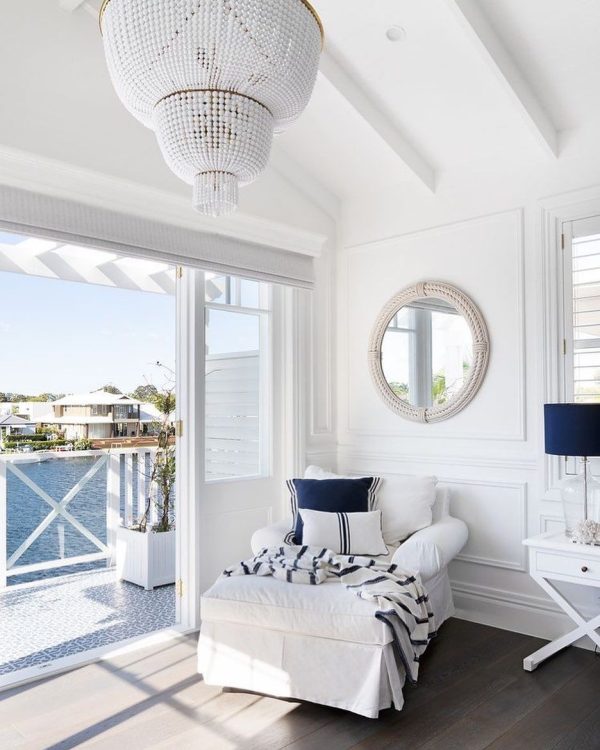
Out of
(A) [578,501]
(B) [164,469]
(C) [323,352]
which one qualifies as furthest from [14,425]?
A: (A) [578,501]

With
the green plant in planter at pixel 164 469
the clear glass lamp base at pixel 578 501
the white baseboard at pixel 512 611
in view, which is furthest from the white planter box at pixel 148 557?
the clear glass lamp base at pixel 578 501

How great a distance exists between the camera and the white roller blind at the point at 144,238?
290cm

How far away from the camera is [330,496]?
351 cm

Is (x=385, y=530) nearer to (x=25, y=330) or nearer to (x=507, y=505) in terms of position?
(x=507, y=505)

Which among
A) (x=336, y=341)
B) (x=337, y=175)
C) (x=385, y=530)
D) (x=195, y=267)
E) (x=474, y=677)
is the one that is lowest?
(x=474, y=677)

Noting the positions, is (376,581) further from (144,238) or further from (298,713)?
(144,238)

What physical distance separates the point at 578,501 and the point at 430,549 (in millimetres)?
729

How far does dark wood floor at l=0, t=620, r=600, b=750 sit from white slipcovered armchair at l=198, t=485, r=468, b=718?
91 millimetres

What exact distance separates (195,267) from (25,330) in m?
3.15

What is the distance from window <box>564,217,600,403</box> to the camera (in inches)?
130

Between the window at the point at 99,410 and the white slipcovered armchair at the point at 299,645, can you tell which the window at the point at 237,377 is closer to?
the white slipcovered armchair at the point at 299,645

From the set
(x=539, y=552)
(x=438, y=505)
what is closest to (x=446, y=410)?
(x=438, y=505)

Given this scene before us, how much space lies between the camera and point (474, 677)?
2.96m

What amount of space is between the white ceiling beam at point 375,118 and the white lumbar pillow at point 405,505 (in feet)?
5.72
